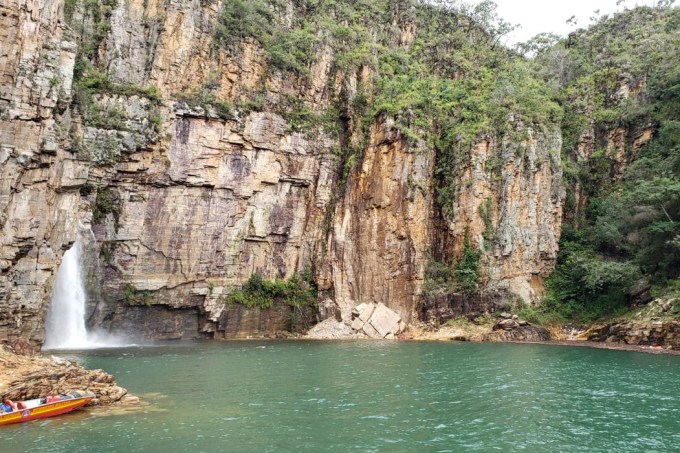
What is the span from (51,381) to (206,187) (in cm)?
2058

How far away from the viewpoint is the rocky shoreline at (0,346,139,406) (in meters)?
14.9

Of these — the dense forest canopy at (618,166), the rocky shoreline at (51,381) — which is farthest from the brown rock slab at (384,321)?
the rocky shoreline at (51,381)

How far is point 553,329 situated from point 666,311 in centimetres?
728

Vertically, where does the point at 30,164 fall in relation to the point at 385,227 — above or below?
above

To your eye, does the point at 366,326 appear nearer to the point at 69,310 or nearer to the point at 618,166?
the point at 69,310

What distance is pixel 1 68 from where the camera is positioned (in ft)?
78.5

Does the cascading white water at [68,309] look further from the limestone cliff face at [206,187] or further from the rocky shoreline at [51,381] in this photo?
the rocky shoreline at [51,381]

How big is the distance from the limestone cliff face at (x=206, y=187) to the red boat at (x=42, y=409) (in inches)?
462

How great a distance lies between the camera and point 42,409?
46.7ft

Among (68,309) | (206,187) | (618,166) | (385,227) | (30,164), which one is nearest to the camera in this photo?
(30,164)

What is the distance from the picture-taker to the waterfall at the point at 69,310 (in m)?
29.3

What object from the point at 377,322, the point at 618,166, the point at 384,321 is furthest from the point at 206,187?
the point at 618,166

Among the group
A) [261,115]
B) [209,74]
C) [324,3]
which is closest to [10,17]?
[209,74]

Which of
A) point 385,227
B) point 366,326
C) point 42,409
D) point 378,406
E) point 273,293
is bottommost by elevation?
point 42,409
